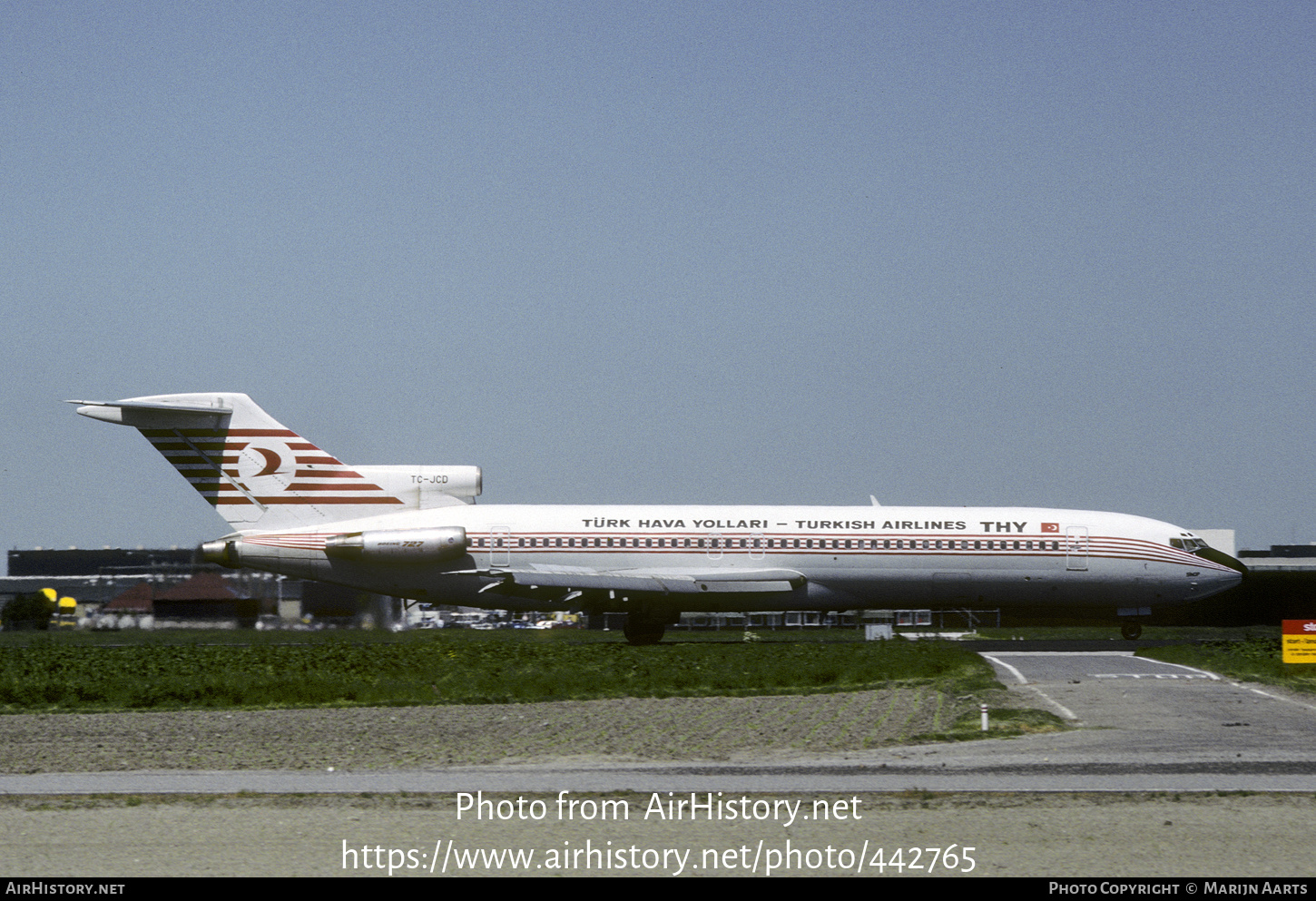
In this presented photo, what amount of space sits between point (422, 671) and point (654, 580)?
13.4 m

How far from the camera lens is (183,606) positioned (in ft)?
161

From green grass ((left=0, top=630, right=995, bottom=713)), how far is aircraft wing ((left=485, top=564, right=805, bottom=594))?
178cm

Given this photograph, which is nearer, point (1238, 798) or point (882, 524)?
point (1238, 798)

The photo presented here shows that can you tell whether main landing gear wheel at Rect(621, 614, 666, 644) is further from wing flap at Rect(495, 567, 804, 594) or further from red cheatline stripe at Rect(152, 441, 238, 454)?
red cheatline stripe at Rect(152, 441, 238, 454)

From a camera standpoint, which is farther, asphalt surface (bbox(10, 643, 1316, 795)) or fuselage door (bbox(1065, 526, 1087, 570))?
fuselage door (bbox(1065, 526, 1087, 570))

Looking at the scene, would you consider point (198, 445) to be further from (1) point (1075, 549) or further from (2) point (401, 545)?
(1) point (1075, 549)

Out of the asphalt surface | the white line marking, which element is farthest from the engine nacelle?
the asphalt surface

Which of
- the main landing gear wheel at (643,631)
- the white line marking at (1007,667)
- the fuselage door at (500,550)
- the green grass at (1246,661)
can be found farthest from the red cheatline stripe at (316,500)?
the green grass at (1246,661)

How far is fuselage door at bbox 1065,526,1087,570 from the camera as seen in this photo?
46469 millimetres

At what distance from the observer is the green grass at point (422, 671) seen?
87.7 feet

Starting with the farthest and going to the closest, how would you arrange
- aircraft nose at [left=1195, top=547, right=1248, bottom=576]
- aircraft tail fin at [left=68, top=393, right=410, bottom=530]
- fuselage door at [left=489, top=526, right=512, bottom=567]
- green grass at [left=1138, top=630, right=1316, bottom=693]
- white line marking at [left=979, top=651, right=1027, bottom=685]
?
aircraft nose at [left=1195, top=547, right=1248, bottom=576], aircraft tail fin at [left=68, top=393, right=410, bottom=530], fuselage door at [left=489, top=526, right=512, bottom=567], white line marking at [left=979, top=651, right=1027, bottom=685], green grass at [left=1138, top=630, right=1316, bottom=693]
